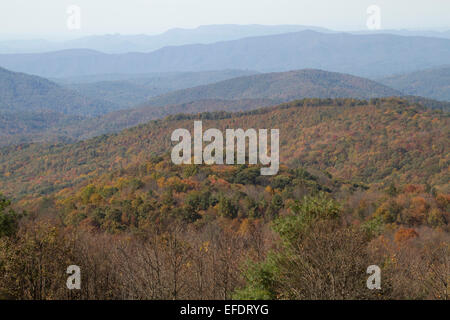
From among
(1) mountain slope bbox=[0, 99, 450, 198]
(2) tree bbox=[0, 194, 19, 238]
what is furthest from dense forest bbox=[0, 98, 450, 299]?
(1) mountain slope bbox=[0, 99, 450, 198]

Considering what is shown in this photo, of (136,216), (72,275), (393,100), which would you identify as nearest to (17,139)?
(393,100)

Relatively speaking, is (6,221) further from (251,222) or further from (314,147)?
(314,147)

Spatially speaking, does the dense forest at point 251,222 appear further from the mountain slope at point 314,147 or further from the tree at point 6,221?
the mountain slope at point 314,147

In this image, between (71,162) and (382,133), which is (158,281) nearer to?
(382,133)

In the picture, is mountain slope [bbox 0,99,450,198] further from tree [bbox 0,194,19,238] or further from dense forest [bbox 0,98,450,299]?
tree [bbox 0,194,19,238]

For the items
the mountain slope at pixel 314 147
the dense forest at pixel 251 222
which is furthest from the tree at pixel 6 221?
the mountain slope at pixel 314 147
